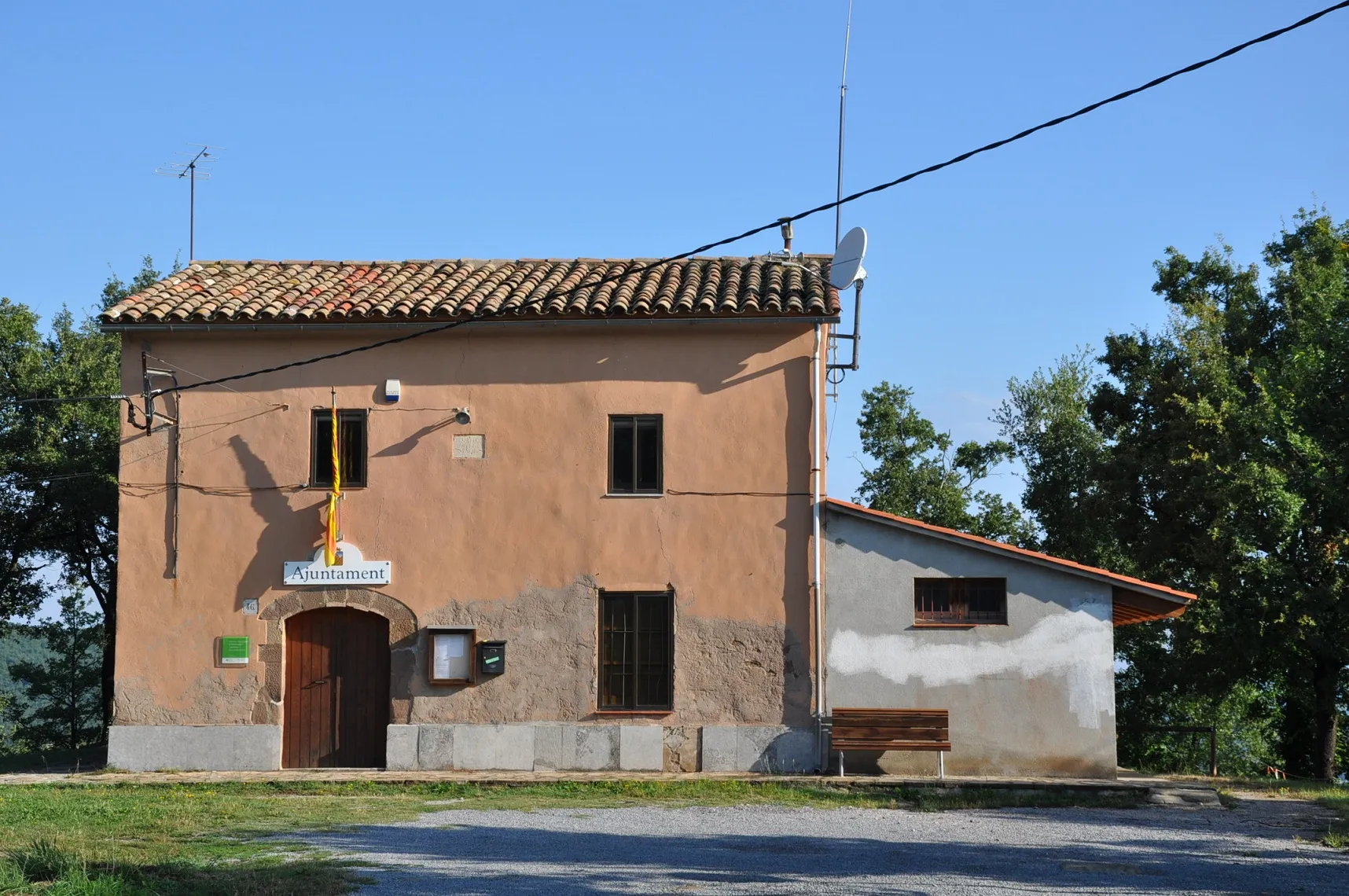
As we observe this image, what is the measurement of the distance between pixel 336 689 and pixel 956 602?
745cm

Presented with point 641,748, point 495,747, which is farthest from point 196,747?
point 641,748

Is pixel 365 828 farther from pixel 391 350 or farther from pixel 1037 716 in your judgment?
pixel 1037 716

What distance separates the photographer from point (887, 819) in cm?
1259

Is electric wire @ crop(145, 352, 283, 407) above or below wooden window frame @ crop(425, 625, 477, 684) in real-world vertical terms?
above

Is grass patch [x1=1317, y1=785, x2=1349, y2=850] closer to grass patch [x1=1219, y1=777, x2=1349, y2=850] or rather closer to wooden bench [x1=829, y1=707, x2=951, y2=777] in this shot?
grass patch [x1=1219, y1=777, x2=1349, y2=850]

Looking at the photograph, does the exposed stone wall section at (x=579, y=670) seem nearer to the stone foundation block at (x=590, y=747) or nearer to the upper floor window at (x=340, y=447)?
the stone foundation block at (x=590, y=747)

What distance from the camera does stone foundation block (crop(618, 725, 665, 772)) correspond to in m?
16.0

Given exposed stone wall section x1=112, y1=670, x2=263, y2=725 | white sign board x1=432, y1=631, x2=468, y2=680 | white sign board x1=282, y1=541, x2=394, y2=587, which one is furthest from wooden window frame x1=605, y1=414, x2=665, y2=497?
exposed stone wall section x1=112, y1=670, x2=263, y2=725

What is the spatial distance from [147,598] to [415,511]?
11.1 feet

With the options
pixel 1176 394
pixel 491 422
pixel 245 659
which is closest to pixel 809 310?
pixel 491 422

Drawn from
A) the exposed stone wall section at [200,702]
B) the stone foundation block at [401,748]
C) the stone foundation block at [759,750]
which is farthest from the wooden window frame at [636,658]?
the exposed stone wall section at [200,702]

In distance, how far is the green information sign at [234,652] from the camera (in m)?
16.4

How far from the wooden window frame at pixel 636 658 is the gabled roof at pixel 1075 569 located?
2.35m

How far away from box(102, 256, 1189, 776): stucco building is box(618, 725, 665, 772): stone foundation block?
41mm
